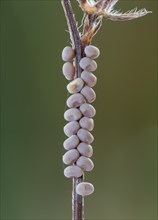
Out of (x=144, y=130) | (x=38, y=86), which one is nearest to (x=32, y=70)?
(x=38, y=86)

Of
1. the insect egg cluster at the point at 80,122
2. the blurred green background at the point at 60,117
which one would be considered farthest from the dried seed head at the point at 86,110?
the blurred green background at the point at 60,117

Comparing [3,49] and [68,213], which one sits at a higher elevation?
[3,49]

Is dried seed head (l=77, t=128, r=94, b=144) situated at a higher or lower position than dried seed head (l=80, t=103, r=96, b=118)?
lower

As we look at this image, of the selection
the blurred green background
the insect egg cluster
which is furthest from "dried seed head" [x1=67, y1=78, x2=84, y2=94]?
the blurred green background

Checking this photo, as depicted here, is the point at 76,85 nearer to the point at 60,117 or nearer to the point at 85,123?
the point at 85,123

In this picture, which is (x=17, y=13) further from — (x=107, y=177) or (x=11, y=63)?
(x=107, y=177)

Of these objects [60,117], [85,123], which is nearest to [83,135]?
[85,123]

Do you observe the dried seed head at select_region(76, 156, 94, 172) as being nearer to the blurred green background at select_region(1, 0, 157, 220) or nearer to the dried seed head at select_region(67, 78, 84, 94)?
the dried seed head at select_region(67, 78, 84, 94)
